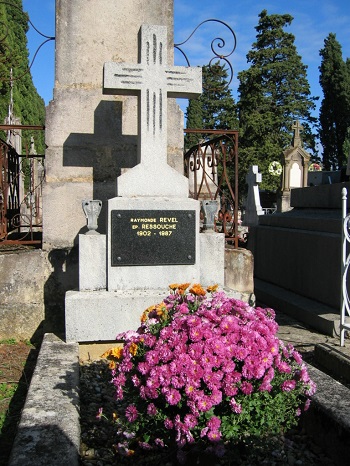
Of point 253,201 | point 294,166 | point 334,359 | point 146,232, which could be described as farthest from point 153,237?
point 294,166

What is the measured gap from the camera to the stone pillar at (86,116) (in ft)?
17.4

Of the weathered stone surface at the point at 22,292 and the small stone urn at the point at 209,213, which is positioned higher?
the small stone urn at the point at 209,213

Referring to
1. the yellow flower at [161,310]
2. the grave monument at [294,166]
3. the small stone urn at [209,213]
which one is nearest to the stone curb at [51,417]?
the yellow flower at [161,310]

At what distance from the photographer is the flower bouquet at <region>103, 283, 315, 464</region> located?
2301 mm

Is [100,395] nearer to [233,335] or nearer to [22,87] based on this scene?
[233,335]

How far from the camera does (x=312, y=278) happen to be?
6.36 meters

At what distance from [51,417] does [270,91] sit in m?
38.9

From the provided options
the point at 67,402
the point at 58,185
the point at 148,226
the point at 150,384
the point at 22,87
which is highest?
the point at 22,87

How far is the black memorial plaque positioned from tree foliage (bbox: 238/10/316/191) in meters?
31.3

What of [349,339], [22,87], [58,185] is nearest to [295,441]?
[349,339]

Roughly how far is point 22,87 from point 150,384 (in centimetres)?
3559

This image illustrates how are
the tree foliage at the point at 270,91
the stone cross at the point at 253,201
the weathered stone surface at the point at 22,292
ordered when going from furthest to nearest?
1. the tree foliage at the point at 270,91
2. the stone cross at the point at 253,201
3. the weathered stone surface at the point at 22,292

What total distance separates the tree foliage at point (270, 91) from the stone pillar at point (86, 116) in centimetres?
3034

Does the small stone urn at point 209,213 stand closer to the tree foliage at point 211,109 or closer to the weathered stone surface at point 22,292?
the weathered stone surface at point 22,292
